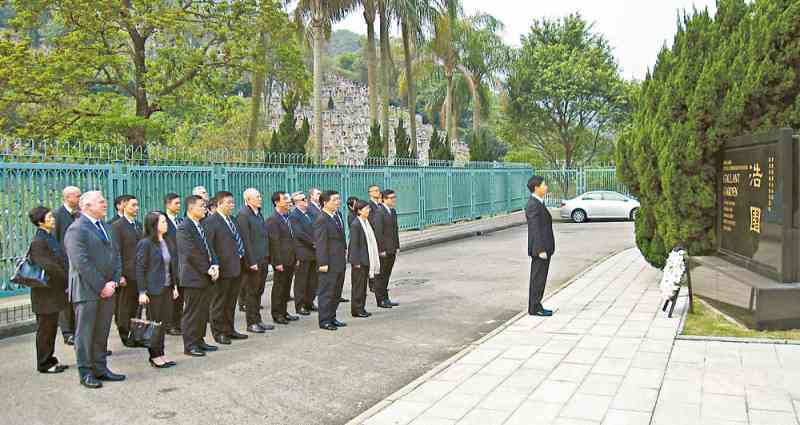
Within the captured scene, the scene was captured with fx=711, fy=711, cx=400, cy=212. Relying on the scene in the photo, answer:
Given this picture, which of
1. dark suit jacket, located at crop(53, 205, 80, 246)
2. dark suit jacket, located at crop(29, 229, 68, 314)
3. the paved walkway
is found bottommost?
the paved walkway

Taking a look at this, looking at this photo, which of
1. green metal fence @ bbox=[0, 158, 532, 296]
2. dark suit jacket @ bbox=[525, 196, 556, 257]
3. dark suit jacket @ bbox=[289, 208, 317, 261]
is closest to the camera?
dark suit jacket @ bbox=[525, 196, 556, 257]

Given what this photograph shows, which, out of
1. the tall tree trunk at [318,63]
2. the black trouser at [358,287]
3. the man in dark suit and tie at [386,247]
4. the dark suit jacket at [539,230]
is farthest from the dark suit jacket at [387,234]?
the tall tree trunk at [318,63]

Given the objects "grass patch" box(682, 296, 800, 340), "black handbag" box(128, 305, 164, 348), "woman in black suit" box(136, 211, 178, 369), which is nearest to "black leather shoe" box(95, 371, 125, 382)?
"black handbag" box(128, 305, 164, 348)

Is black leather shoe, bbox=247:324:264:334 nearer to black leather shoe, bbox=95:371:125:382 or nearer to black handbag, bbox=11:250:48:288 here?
black leather shoe, bbox=95:371:125:382

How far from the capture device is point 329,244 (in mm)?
8977

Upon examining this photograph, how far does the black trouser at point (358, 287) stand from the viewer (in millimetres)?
9539

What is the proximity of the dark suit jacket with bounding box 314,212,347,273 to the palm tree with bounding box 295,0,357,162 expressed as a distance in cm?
1245

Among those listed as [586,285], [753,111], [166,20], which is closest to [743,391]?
[753,111]

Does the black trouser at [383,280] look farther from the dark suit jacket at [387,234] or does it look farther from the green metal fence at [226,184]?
the green metal fence at [226,184]

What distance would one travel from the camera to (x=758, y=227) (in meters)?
8.58

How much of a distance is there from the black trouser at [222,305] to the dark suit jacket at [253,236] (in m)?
0.52

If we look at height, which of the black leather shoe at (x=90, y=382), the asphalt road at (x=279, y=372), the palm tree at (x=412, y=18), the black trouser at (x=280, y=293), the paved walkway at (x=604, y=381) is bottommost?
the asphalt road at (x=279, y=372)

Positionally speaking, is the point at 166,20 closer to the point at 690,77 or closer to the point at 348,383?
the point at 690,77

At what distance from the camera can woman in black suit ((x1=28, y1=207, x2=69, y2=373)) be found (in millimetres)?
6809
